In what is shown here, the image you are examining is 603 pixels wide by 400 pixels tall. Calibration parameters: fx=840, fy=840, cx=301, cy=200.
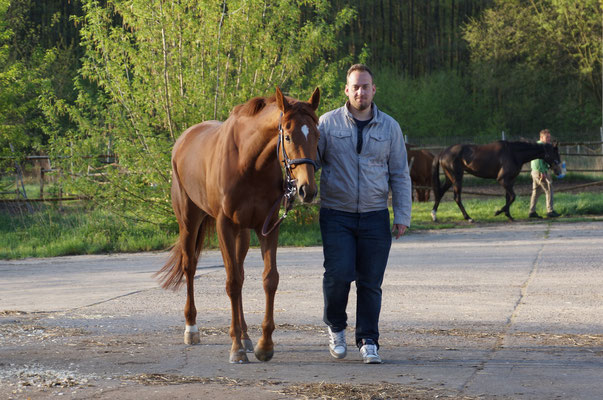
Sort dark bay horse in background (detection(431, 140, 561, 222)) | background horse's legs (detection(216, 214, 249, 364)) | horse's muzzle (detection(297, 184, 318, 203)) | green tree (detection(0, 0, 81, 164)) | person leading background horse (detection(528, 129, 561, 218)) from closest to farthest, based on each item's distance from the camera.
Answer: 1. horse's muzzle (detection(297, 184, 318, 203))
2. background horse's legs (detection(216, 214, 249, 364))
3. green tree (detection(0, 0, 81, 164))
4. person leading background horse (detection(528, 129, 561, 218))
5. dark bay horse in background (detection(431, 140, 561, 222))

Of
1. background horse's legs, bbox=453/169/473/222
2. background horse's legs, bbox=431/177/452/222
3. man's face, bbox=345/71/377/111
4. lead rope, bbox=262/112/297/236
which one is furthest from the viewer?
background horse's legs, bbox=431/177/452/222

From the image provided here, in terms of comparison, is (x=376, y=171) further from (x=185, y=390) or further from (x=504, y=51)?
(x=504, y=51)

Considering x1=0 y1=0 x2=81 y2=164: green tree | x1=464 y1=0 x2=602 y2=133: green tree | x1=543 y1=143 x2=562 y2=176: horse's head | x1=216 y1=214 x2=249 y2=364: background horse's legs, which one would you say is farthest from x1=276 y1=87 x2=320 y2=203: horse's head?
x1=464 y1=0 x2=602 y2=133: green tree

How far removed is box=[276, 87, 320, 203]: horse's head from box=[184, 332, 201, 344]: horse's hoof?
1.75 meters

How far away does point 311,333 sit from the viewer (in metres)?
6.74

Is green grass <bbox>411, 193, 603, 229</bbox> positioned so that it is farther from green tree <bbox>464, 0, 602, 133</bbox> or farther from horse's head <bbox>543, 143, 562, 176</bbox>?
green tree <bbox>464, 0, 602, 133</bbox>

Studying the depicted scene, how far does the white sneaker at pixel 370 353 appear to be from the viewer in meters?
5.54

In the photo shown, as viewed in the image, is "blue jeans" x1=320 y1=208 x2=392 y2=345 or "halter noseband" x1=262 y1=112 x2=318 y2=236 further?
"blue jeans" x1=320 y1=208 x2=392 y2=345

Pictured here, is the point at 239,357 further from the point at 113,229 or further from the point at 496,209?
the point at 496,209

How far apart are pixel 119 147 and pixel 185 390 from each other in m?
9.88

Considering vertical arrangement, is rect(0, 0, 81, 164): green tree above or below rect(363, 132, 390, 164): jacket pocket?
above

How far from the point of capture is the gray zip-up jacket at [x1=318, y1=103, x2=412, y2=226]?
18.9 feet

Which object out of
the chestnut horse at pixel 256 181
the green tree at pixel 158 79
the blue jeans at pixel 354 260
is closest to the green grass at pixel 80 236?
the green tree at pixel 158 79

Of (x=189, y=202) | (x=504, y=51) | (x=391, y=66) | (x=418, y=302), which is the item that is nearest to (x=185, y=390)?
(x=189, y=202)
